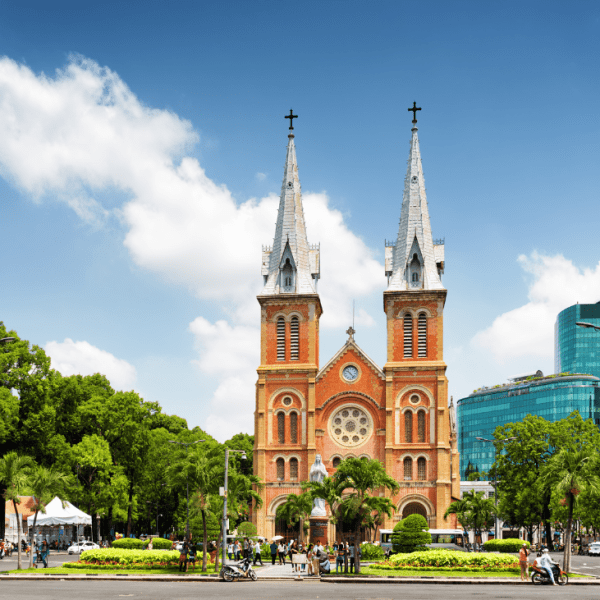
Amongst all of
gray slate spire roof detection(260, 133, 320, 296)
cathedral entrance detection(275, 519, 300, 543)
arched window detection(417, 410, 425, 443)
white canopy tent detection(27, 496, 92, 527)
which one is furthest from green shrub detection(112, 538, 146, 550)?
gray slate spire roof detection(260, 133, 320, 296)

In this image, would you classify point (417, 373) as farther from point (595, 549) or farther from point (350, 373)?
point (595, 549)

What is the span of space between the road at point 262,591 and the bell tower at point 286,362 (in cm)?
3571

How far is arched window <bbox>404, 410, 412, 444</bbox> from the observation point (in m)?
66.9

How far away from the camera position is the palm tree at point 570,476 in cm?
3550

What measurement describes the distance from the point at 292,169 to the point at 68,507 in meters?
38.5

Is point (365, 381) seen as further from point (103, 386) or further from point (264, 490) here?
point (103, 386)

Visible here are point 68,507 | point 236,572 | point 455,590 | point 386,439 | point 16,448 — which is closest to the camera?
point 455,590

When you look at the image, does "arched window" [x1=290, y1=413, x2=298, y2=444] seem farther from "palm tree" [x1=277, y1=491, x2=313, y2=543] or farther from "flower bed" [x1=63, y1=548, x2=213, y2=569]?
"flower bed" [x1=63, y1=548, x2=213, y2=569]

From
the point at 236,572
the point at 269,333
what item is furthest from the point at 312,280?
the point at 236,572

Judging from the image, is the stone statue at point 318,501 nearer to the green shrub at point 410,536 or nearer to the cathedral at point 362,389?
the green shrub at point 410,536

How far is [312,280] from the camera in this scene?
72125 millimetres

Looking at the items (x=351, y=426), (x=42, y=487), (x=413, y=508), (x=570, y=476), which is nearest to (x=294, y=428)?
(x=351, y=426)

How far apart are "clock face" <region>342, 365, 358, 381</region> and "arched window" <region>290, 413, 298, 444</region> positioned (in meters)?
5.41

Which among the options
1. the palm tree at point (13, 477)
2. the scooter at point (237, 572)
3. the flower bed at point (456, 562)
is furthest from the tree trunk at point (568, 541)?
the palm tree at point (13, 477)
